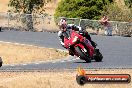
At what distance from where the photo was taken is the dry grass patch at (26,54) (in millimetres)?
31369

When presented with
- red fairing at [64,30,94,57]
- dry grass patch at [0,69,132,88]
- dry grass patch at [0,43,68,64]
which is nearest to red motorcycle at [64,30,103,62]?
red fairing at [64,30,94,57]

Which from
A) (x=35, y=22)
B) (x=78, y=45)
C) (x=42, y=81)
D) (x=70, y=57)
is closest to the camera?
(x=42, y=81)

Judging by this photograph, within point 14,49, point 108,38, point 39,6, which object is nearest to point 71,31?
point 14,49

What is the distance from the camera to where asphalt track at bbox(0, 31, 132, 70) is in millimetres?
24594

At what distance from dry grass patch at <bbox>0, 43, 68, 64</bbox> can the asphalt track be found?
1.32 meters

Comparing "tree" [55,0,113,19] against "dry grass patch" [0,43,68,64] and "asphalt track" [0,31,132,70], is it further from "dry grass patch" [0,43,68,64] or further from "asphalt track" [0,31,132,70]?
"dry grass patch" [0,43,68,64]

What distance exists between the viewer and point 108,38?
1585 inches

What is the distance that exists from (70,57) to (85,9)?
25525 mm

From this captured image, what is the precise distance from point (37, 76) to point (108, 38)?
18.9m

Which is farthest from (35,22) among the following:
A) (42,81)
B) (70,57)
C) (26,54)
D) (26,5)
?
(42,81)

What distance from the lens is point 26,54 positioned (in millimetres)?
32906

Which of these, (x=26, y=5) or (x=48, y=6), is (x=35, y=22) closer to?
(x=26, y=5)

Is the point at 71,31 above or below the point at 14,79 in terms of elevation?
above

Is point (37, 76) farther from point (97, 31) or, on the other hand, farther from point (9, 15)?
point (9, 15)
